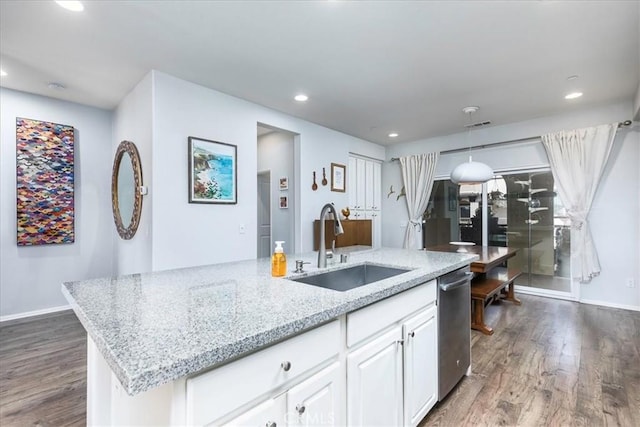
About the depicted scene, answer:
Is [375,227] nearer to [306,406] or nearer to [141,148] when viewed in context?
[141,148]

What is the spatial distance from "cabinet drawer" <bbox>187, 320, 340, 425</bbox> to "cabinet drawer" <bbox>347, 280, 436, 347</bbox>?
5.6 inches

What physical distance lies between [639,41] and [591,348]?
2.62 metres

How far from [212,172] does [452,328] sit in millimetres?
2780

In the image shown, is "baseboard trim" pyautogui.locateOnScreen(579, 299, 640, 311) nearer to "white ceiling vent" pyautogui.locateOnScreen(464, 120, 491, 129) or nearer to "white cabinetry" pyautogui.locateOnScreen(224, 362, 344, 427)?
"white ceiling vent" pyautogui.locateOnScreen(464, 120, 491, 129)

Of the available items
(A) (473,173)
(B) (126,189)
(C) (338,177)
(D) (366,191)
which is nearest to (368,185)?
(D) (366,191)

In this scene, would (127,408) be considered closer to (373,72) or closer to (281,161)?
(373,72)

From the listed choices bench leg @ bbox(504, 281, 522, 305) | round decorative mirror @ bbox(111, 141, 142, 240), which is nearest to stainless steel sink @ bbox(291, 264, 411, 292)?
round decorative mirror @ bbox(111, 141, 142, 240)

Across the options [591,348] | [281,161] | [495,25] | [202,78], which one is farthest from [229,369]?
[281,161]

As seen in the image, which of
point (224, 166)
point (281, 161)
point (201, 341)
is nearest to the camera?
point (201, 341)

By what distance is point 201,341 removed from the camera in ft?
2.58

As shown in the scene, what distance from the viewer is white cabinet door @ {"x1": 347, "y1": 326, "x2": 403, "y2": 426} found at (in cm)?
123

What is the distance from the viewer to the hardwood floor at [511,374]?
6.15 feet

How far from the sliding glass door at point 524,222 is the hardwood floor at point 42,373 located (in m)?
5.32

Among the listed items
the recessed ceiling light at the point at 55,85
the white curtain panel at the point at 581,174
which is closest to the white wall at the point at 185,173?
the recessed ceiling light at the point at 55,85
